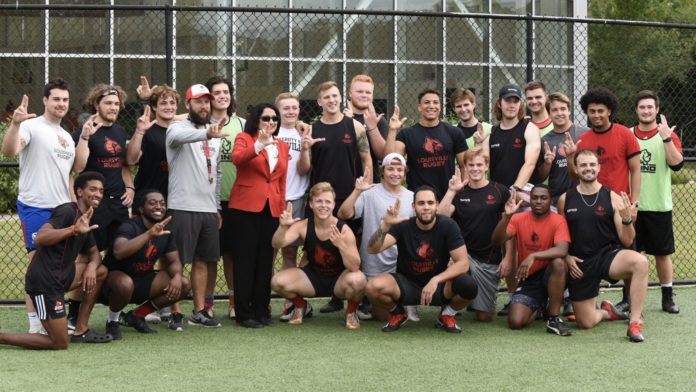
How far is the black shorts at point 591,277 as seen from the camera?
26.1 ft

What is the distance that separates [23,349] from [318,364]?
2057mm

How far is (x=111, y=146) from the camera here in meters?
7.84

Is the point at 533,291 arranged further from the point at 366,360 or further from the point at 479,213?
the point at 366,360

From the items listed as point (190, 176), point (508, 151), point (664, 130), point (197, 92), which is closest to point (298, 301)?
point (190, 176)

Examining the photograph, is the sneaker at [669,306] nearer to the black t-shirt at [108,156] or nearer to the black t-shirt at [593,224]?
the black t-shirt at [593,224]

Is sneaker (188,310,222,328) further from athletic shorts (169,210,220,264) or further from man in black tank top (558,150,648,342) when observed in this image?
man in black tank top (558,150,648,342)

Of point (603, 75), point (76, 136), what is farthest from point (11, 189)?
point (603, 75)

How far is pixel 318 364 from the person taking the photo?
6656 mm

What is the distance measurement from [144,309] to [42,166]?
1.32m

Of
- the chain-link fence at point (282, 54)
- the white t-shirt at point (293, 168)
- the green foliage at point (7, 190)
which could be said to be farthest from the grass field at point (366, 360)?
the chain-link fence at point (282, 54)

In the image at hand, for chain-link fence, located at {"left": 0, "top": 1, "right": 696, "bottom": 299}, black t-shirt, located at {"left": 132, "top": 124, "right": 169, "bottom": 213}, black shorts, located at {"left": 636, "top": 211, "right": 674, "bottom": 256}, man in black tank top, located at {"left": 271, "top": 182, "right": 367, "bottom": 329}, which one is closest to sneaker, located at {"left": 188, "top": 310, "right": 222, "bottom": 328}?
man in black tank top, located at {"left": 271, "top": 182, "right": 367, "bottom": 329}

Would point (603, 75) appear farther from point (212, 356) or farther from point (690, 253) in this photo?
point (212, 356)

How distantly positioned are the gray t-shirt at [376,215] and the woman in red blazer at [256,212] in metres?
0.65

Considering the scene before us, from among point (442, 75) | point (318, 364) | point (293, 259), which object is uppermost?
point (442, 75)
